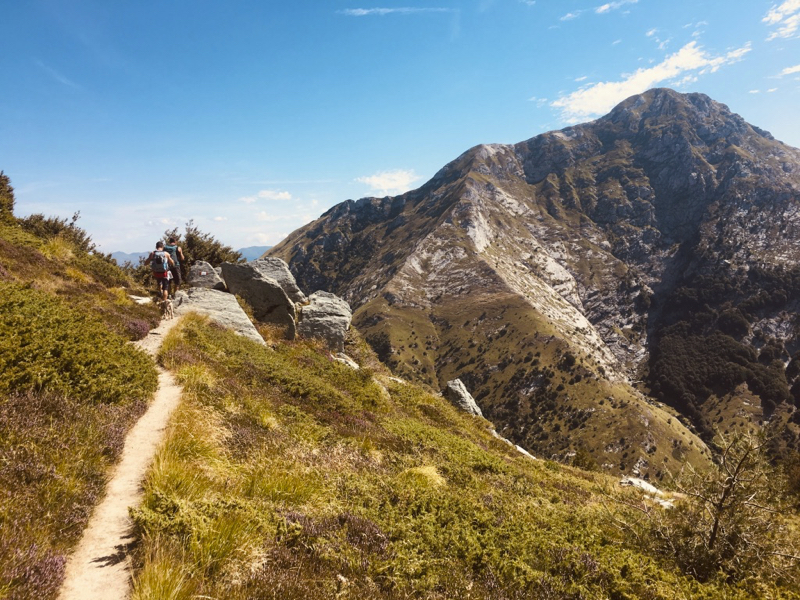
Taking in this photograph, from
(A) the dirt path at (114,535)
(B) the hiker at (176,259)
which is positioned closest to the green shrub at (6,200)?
(B) the hiker at (176,259)

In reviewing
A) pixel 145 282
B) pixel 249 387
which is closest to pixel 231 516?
pixel 249 387

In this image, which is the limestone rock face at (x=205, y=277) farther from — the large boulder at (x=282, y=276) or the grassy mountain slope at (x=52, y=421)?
the grassy mountain slope at (x=52, y=421)

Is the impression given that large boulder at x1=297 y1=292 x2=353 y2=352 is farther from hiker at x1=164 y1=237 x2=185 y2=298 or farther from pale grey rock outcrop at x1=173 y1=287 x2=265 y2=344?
hiker at x1=164 y1=237 x2=185 y2=298

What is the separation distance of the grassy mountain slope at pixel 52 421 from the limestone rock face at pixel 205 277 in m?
11.4

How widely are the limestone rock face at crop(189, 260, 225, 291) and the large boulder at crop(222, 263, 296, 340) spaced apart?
0.75 m

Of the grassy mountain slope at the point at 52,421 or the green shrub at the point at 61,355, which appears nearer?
the grassy mountain slope at the point at 52,421

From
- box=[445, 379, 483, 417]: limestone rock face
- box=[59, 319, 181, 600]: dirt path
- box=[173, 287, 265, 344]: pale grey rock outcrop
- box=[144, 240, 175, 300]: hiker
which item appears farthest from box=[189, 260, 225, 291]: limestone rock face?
box=[445, 379, 483, 417]: limestone rock face

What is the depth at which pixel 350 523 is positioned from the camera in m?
6.62

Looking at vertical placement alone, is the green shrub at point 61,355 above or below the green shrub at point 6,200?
below

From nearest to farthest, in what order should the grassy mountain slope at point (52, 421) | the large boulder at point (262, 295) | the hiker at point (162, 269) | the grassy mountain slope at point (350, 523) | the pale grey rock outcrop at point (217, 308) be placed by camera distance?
1. the grassy mountain slope at point (52, 421)
2. the grassy mountain slope at point (350, 523)
3. the hiker at point (162, 269)
4. the pale grey rock outcrop at point (217, 308)
5. the large boulder at point (262, 295)

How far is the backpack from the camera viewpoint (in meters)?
19.7

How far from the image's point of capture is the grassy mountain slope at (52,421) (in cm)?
420

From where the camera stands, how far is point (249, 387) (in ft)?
42.7

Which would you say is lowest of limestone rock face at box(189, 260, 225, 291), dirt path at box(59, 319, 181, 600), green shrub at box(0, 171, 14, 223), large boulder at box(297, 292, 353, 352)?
dirt path at box(59, 319, 181, 600)
